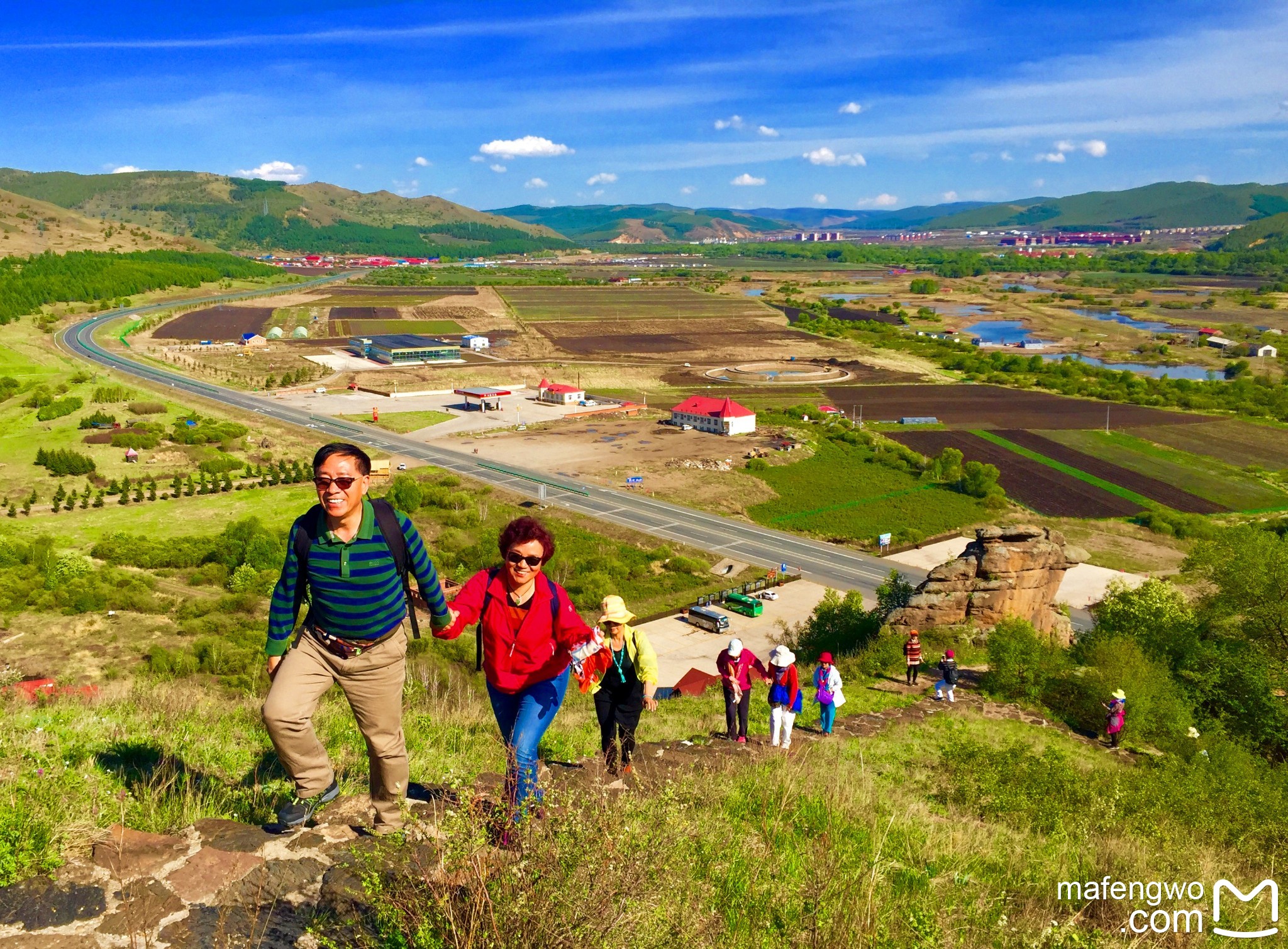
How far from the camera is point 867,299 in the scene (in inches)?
6727

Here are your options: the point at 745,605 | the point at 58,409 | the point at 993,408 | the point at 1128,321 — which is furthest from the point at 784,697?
the point at 1128,321

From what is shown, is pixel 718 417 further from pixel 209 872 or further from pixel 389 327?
pixel 389 327

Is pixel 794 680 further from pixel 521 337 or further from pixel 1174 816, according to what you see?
pixel 521 337

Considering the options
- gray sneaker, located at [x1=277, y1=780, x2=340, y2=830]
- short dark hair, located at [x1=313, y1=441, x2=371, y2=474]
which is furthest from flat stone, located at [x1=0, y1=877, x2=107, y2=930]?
short dark hair, located at [x1=313, y1=441, x2=371, y2=474]

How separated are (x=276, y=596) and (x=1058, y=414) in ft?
252

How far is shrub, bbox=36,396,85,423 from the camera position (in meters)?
58.8

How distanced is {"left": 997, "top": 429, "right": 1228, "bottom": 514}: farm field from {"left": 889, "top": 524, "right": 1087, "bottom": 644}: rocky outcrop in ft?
107

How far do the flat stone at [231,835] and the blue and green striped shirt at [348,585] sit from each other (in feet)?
3.29

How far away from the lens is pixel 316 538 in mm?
5406

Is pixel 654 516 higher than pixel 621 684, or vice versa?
pixel 621 684

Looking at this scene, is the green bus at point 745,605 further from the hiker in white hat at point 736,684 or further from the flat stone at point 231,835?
the flat stone at point 231,835

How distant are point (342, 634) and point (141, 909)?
170cm

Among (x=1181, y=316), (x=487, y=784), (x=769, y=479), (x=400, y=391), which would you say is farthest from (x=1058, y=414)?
(x=1181, y=316)

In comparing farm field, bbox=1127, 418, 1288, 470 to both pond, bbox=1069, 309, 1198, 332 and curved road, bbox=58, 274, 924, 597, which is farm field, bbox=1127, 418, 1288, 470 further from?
pond, bbox=1069, 309, 1198, 332
